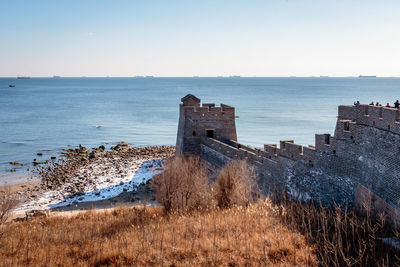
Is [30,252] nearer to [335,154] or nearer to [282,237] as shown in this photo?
[282,237]

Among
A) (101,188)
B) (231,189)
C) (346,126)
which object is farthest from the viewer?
(101,188)

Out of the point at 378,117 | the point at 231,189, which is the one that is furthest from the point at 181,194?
the point at 378,117

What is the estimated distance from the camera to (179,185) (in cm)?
1466

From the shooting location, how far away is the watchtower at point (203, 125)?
26.4 m

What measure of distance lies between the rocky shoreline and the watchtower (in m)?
3.12

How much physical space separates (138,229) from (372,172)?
790 cm

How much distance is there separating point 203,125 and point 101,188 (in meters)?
9.20

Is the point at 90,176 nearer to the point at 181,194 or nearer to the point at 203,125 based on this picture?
the point at 203,125

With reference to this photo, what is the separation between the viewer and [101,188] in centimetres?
2805

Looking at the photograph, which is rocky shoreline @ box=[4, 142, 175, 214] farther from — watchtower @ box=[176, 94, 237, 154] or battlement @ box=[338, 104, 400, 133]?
battlement @ box=[338, 104, 400, 133]

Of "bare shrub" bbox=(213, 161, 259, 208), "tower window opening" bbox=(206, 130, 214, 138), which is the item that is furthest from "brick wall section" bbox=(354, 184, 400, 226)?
"tower window opening" bbox=(206, 130, 214, 138)

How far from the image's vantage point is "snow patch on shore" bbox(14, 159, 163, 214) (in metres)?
24.9

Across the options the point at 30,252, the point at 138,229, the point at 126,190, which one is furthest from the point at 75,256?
the point at 126,190

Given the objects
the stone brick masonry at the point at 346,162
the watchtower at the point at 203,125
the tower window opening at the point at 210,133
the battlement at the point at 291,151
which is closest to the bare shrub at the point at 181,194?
the stone brick masonry at the point at 346,162
